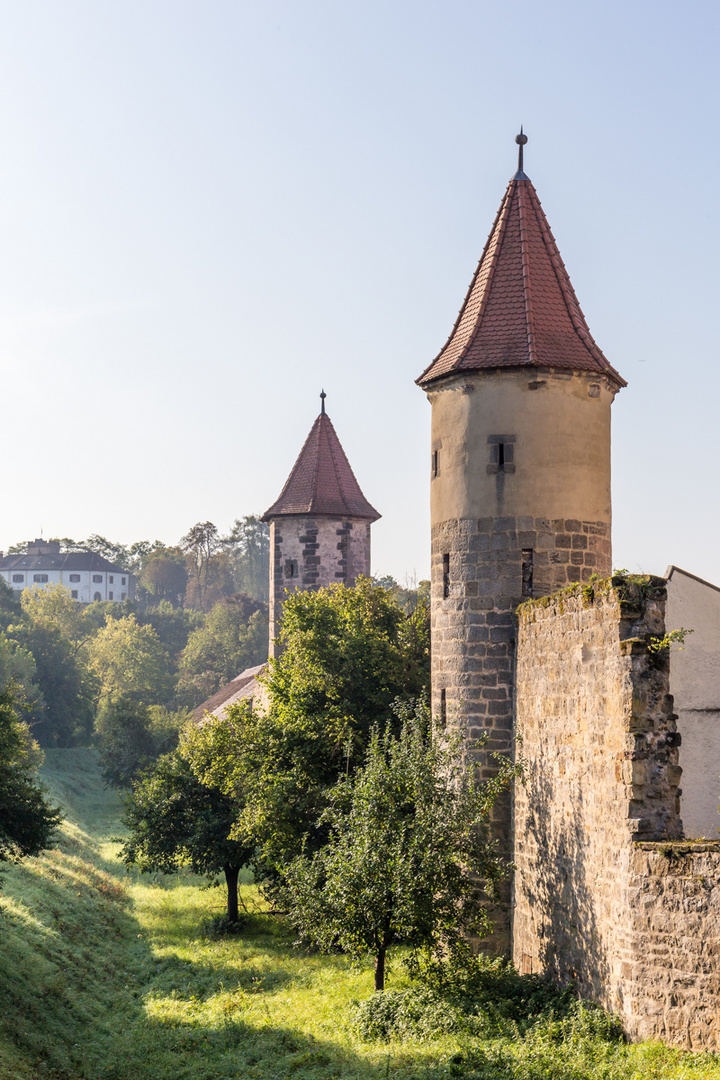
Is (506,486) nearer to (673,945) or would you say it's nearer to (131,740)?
(673,945)

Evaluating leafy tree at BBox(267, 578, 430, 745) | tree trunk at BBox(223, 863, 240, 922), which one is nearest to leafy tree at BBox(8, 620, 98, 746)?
tree trunk at BBox(223, 863, 240, 922)

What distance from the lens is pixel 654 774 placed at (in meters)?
10.0

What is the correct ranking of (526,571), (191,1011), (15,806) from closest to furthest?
(526,571), (191,1011), (15,806)

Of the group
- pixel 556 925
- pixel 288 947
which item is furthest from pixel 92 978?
pixel 556 925

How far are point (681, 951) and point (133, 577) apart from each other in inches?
5313

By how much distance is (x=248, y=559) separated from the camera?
13888cm

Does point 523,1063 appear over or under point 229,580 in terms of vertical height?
under

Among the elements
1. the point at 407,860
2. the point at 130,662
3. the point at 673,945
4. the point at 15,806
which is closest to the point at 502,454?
the point at 407,860

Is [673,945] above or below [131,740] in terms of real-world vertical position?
above

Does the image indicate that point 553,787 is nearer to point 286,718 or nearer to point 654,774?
point 654,774

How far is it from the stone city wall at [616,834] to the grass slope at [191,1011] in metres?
0.61

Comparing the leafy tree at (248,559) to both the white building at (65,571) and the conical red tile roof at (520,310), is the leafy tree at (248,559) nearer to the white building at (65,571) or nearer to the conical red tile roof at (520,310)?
the white building at (65,571)

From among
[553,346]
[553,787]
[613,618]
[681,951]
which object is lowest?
[681,951]

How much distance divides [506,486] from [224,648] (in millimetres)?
70063
